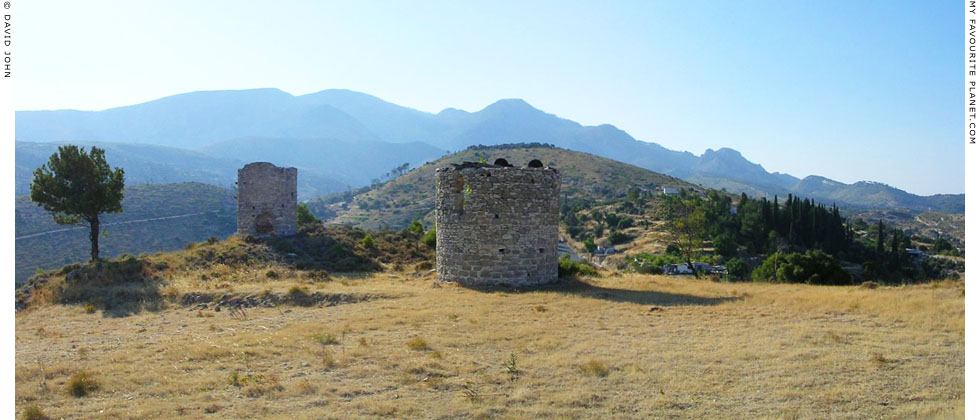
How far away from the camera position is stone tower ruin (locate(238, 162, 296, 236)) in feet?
94.4

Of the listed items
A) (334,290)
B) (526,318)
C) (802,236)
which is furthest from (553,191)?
(802,236)

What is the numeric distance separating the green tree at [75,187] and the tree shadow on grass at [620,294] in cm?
1810

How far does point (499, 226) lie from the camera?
55.1 ft

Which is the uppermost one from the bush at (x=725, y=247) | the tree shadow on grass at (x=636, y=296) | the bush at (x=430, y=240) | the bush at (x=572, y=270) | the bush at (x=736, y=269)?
the bush at (x=430, y=240)

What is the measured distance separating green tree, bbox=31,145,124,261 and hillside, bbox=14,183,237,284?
50.4 ft

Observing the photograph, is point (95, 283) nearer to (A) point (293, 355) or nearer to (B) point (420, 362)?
(A) point (293, 355)

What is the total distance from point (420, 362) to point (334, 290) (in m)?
8.49

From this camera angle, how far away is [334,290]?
16.6m

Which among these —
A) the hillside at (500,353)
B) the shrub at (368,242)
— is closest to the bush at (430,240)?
the shrub at (368,242)

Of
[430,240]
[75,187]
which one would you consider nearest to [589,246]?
[430,240]

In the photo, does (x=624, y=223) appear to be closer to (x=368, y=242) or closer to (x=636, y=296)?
(x=368, y=242)

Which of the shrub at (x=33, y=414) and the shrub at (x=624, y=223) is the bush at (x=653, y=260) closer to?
the shrub at (x=624, y=223)

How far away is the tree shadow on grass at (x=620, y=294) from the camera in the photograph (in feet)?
47.1

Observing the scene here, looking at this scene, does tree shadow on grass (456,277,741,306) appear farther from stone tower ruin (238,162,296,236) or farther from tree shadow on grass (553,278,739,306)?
stone tower ruin (238,162,296,236)
